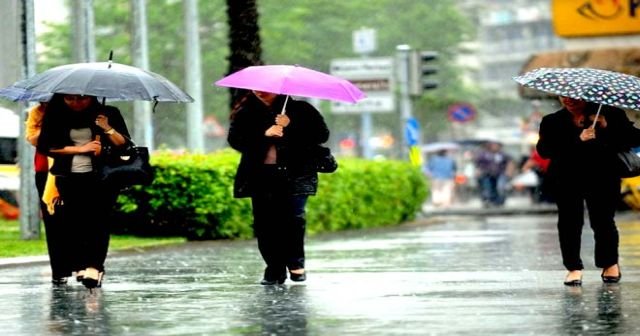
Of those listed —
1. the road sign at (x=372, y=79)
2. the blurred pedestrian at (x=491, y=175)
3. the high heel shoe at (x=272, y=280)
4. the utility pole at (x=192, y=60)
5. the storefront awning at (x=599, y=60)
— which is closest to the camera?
the high heel shoe at (x=272, y=280)

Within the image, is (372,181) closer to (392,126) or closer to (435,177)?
(435,177)

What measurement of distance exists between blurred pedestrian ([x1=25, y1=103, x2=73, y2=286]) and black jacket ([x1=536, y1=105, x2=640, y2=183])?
374 centimetres

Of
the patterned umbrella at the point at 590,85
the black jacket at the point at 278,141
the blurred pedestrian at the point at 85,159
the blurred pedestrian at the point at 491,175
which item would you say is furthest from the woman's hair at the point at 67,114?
the blurred pedestrian at the point at 491,175

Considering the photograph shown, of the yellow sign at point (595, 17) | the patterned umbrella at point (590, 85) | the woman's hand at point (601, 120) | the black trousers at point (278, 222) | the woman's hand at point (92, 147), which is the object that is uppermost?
the yellow sign at point (595, 17)

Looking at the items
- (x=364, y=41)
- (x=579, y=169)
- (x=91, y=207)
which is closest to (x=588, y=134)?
(x=579, y=169)

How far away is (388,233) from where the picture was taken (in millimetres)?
27844

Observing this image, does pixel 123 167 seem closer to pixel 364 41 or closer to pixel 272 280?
pixel 272 280

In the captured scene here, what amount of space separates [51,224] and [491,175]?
33.3 m

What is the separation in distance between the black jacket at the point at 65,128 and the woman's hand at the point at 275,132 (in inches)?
41.9

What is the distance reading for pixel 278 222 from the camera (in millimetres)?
14711

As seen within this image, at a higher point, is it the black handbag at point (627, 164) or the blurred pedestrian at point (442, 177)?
the black handbag at point (627, 164)

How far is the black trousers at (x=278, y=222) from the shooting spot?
14.6 m

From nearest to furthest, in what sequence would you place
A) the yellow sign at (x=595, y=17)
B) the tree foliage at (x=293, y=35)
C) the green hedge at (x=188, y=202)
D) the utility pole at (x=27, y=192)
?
the utility pole at (x=27, y=192)
the green hedge at (x=188, y=202)
the yellow sign at (x=595, y=17)
the tree foliage at (x=293, y=35)

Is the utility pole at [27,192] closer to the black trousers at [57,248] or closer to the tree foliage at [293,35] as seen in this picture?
the black trousers at [57,248]
